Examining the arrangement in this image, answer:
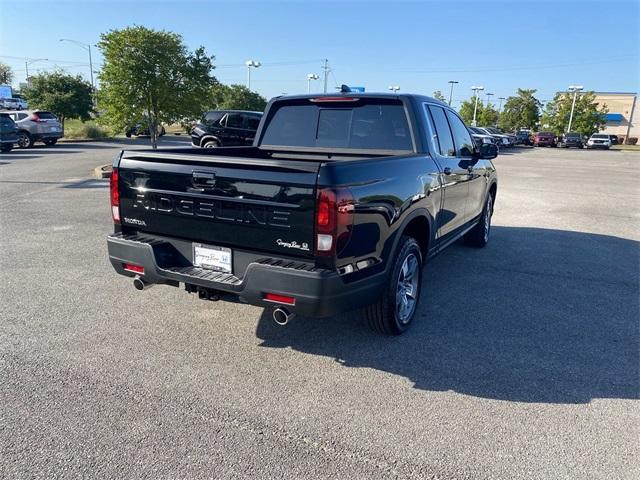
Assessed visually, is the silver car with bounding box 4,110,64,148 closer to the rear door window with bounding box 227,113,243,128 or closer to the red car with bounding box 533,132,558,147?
the rear door window with bounding box 227,113,243,128

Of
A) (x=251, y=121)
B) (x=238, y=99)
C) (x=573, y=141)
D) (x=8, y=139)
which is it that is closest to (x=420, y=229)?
(x=251, y=121)

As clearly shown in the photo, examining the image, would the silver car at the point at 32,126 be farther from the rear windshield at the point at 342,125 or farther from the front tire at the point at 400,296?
the front tire at the point at 400,296

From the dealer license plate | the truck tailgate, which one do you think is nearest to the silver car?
the truck tailgate

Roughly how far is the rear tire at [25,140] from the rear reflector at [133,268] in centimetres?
2238

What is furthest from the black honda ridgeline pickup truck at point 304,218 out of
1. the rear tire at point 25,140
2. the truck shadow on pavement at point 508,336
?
the rear tire at point 25,140

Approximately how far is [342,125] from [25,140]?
22.7 metres

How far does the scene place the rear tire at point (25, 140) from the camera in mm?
22062

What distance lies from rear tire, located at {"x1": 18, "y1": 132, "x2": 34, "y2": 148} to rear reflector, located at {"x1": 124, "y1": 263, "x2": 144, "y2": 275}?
Answer: 22.4 m

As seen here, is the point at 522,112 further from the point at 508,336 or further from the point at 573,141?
the point at 508,336

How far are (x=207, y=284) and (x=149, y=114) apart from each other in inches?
497

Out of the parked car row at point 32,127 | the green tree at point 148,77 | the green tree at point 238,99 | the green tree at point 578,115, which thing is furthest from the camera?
the green tree at point 578,115

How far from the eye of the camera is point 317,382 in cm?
330

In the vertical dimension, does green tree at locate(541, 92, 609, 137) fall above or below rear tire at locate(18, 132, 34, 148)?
above

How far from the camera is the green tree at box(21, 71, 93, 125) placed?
31.6 m
